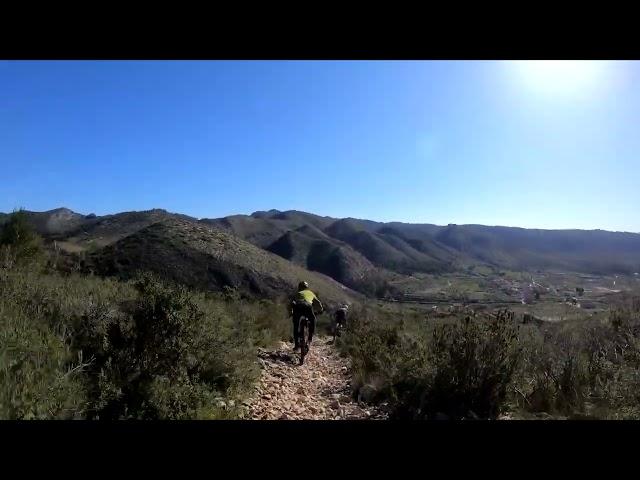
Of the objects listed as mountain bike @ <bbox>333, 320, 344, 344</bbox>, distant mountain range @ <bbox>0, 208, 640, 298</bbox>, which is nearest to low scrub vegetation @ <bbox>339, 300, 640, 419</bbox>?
mountain bike @ <bbox>333, 320, 344, 344</bbox>

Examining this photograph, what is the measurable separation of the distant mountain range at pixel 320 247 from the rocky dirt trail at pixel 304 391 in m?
20.9

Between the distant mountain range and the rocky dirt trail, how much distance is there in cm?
2095

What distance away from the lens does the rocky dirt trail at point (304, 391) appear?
5.71 metres

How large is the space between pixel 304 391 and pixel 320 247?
7530cm

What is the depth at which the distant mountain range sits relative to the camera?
33.2 m
